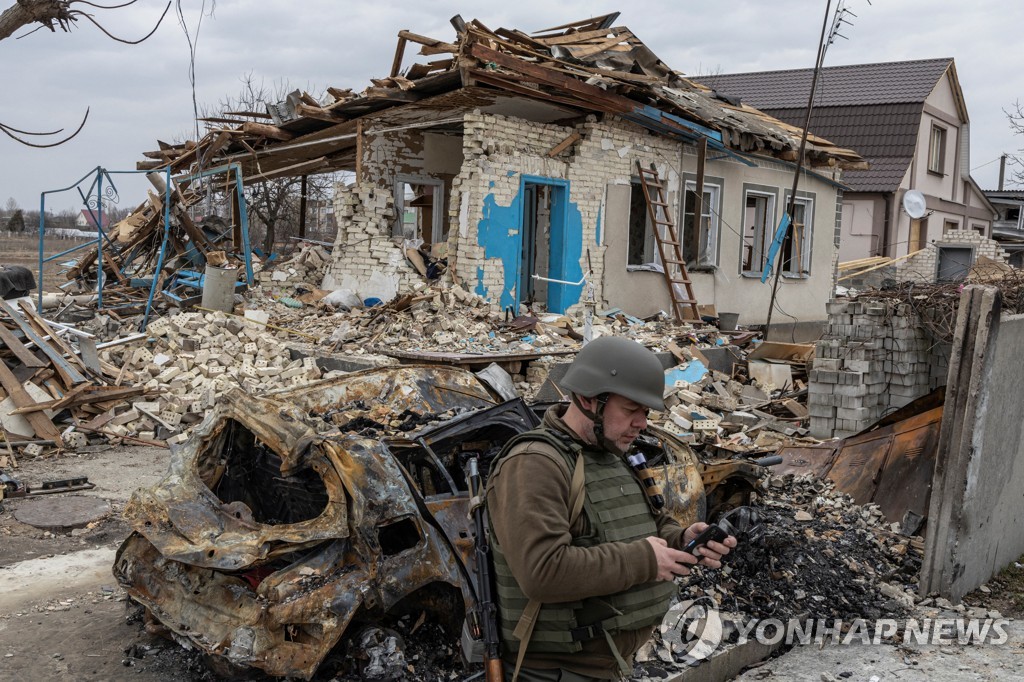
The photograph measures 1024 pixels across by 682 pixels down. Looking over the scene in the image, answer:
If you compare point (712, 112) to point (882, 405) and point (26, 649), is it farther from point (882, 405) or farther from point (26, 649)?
point (26, 649)

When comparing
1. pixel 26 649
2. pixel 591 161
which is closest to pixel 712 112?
pixel 591 161

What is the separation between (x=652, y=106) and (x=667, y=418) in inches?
239

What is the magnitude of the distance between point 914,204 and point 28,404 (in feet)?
76.9

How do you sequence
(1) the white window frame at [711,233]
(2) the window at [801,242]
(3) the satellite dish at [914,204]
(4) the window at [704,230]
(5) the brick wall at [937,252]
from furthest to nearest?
(3) the satellite dish at [914,204]
(5) the brick wall at [937,252]
(2) the window at [801,242]
(1) the white window frame at [711,233]
(4) the window at [704,230]

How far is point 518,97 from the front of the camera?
38.3 feet

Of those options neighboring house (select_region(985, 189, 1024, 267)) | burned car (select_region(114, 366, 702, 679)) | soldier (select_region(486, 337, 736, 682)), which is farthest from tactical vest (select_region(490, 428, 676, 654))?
neighboring house (select_region(985, 189, 1024, 267))

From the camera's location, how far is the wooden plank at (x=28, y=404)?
28.3 ft

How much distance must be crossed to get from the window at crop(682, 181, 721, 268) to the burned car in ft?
37.3

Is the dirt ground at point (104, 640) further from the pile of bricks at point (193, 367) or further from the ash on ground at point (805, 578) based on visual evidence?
the pile of bricks at point (193, 367)

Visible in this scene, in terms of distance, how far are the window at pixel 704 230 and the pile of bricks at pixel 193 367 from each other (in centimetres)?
764

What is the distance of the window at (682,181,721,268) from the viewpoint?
49.8ft

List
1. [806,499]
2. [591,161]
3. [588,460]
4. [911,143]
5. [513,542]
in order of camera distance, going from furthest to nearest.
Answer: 1. [911,143]
2. [591,161]
3. [806,499]
4. [588,460]
5. [513,542]

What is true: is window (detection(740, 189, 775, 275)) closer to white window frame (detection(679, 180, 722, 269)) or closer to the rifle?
white window frame (detection(679, 180, 722, 269))

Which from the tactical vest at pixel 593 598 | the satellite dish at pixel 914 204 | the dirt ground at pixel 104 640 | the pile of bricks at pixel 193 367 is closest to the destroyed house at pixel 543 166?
the pile of bricks at pixel 193 367
